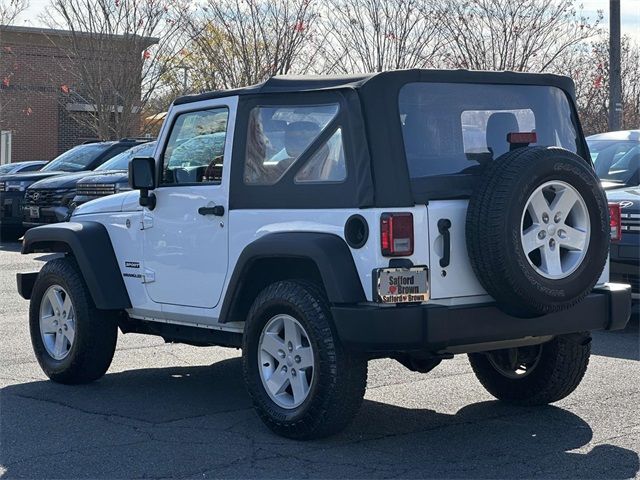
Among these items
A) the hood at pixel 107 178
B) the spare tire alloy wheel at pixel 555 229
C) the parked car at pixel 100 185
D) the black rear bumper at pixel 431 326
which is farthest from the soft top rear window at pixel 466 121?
the hood at pixel 107 178

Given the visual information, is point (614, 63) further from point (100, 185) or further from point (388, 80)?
point (388, 80)

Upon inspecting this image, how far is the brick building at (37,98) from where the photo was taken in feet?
119

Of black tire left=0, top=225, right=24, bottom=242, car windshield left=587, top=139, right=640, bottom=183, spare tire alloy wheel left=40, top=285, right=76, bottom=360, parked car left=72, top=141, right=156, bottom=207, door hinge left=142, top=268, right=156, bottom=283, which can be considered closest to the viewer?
door hinge left=142, top=268, right=156, bottom=283

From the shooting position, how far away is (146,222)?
7.32 meters

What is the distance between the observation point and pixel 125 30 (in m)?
28.4

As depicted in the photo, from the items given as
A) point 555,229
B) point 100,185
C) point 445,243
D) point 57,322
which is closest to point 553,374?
point 555,229

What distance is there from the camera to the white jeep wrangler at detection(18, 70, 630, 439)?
5684mm

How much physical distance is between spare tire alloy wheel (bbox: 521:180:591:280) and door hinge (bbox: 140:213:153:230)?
262cm

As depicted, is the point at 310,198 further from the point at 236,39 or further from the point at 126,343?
the point at 236,39

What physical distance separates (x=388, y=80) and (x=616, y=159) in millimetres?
5932

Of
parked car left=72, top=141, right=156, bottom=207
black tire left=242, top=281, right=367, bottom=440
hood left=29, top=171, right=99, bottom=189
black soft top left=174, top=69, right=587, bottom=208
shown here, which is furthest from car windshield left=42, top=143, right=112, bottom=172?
black tire left=242, top=281, right=367, bottom=440

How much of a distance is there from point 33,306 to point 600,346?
4.50 metres

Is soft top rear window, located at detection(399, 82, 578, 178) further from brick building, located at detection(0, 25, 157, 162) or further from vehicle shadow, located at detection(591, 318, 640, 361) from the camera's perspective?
brick building, located at detection(0, 25, 157, 162)

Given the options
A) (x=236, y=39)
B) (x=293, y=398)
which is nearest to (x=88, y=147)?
(x=236, y=39)
